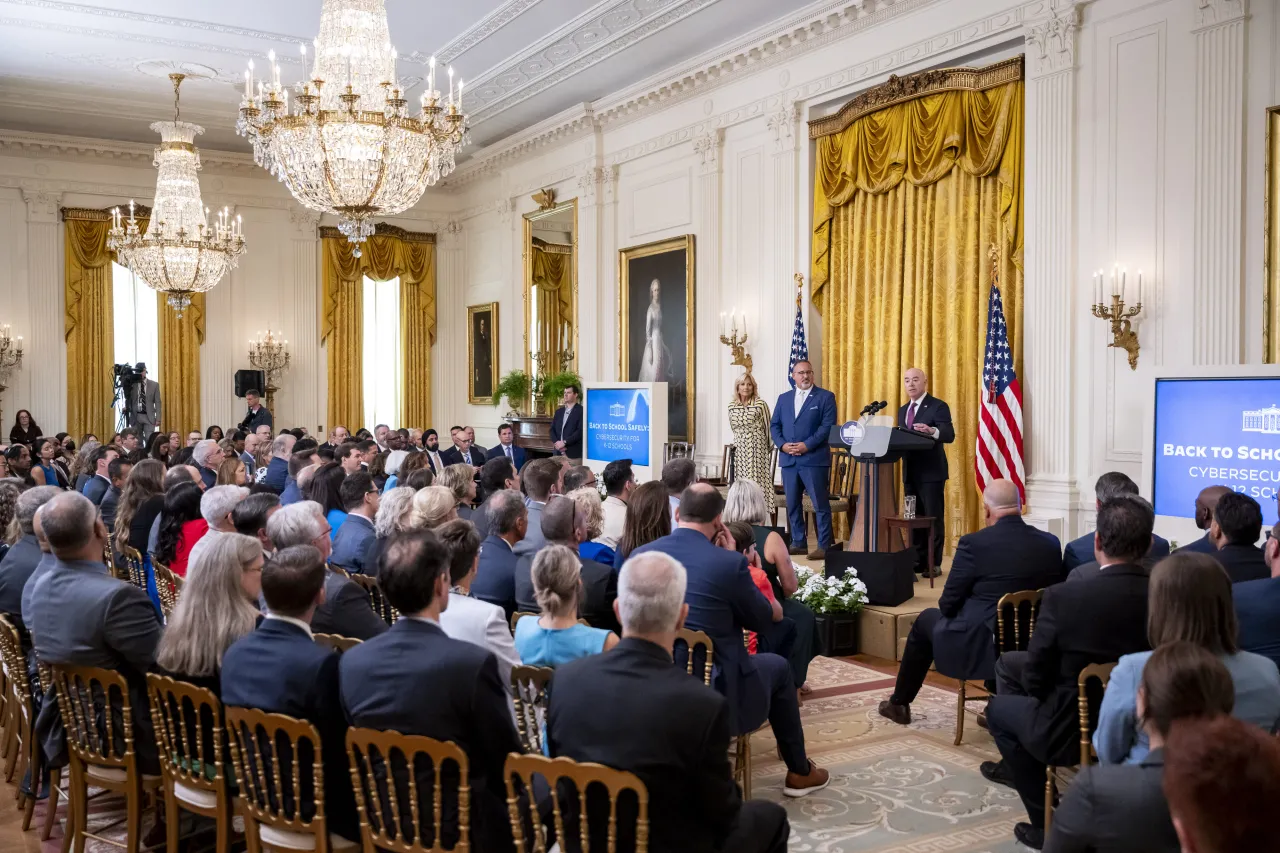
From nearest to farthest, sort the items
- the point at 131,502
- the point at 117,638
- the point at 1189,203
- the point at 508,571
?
the point at 117,638
the point at 508,571
the point at 131,502
the point at 1189,203

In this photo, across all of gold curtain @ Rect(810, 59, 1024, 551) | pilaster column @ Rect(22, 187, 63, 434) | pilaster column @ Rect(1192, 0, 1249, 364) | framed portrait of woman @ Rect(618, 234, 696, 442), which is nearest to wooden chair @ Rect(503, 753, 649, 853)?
pilaster column @ Rect(1192, 0, 1249, 364)

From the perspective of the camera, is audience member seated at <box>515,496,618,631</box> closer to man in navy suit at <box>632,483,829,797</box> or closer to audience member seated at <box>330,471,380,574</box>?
man in navy suit at <box>632,483,829,797</box>

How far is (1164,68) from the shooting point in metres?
7.62

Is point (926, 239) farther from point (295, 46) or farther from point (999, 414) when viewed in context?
point (295, 46)

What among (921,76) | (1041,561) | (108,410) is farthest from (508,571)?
(108,410)

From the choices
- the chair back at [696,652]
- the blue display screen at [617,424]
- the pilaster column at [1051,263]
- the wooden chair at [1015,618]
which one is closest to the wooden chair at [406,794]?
the chair back at [696,652]

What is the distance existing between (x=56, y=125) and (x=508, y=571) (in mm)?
14139

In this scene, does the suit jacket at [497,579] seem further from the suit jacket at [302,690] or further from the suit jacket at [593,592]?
the suit jacket at [302,690]

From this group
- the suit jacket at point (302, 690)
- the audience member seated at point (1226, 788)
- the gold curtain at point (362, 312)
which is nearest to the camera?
the audience member seated at point (1226, 788)

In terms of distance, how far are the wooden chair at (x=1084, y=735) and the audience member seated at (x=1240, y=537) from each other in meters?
0.94

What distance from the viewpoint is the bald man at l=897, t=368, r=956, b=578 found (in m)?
8.27

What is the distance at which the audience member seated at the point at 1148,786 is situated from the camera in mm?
2104

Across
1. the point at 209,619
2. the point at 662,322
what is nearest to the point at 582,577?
the point at 209,619

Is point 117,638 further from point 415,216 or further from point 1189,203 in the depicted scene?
point 415,216
